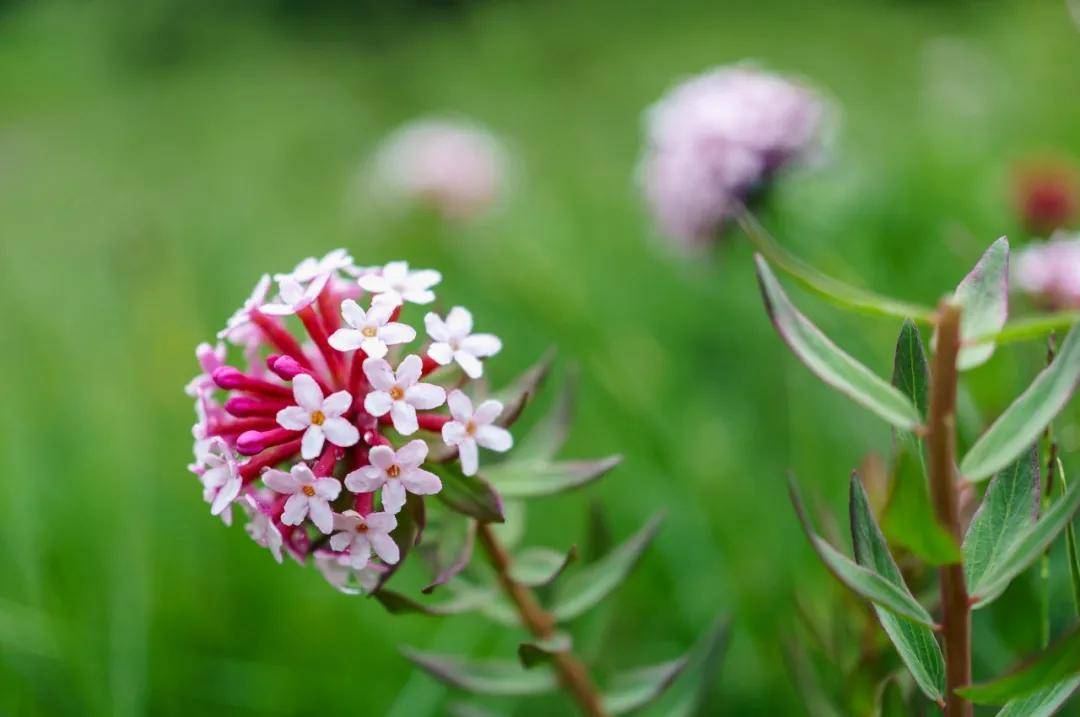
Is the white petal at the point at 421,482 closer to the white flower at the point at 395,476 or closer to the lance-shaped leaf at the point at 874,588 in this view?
the white flower at the point at 395,476

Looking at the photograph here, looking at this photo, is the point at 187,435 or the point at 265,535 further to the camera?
the point at 187,435

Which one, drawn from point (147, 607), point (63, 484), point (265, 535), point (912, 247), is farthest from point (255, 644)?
point (912, 247)

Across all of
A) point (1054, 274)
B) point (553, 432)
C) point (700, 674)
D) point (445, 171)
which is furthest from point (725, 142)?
point (445, 171)

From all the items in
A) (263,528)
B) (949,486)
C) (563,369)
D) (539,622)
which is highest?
(949,486)

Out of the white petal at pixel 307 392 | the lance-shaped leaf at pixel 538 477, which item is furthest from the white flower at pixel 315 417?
the lance-shaped leaf at pixel 538 477

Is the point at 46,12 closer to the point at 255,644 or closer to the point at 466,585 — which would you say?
the point at 255,644

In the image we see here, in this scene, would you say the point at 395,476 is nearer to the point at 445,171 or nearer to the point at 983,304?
the point at 983,304
